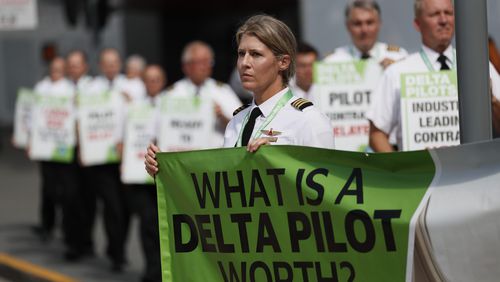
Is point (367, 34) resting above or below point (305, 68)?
above

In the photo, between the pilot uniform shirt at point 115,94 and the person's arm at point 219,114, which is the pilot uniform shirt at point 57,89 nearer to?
the pilot uniform shirt at point 115,94

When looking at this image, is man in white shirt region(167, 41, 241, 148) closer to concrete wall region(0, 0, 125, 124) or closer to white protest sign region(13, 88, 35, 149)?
white protest sign region(13, 88, 35, 149)

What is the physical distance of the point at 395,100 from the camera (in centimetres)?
695

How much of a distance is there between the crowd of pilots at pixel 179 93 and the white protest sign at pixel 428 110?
0.07 meters

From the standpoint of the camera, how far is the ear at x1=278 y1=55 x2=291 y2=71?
518 cm

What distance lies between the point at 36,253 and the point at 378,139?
257 inches

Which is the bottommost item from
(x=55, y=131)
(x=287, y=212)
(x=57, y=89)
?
(x=287, y=212)

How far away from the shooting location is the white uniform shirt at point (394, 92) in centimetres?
686

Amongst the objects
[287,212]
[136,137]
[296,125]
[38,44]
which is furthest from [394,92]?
[38,44]

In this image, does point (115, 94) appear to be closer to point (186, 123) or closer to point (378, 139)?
point (186, 123)

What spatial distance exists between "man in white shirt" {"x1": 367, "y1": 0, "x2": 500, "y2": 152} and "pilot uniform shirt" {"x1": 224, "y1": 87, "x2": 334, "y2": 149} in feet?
5.93

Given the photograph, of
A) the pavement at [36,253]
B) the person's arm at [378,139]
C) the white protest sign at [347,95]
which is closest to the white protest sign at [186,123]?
the pavement at [36,253]

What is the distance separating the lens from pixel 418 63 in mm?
6898

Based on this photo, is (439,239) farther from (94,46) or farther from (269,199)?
(94,46)
